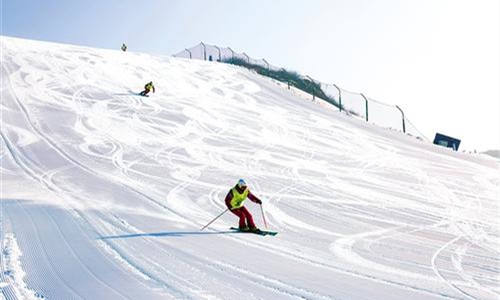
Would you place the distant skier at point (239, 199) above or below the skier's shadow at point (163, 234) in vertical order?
above

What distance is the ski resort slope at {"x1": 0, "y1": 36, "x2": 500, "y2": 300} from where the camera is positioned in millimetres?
6891

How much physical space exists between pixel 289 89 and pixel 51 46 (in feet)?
60.2

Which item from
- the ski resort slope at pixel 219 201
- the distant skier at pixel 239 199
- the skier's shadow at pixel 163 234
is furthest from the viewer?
the distant skier at pixel 239 199

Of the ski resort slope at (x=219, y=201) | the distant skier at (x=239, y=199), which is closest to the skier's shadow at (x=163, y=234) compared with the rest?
the ski resort slope at (x=219, y=201)

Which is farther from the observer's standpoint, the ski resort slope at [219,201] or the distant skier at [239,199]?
the distant skier at [239,199]

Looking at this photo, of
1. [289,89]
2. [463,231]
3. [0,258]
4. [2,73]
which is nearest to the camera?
[0,258]

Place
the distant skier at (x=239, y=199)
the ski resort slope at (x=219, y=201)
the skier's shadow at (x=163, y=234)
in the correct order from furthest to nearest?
1. the distant skier at (x=239, y=199)
2. the skier's shadow at (x=163, y=234)
3. the ski resort slope at (x=219, y=201)

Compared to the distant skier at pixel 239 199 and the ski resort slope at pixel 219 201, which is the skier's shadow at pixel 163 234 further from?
the distant skier at pixel 239 199

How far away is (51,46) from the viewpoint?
39000 millimetres

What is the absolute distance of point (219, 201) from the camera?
12281 millimetres

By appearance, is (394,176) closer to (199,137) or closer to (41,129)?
(199,137)

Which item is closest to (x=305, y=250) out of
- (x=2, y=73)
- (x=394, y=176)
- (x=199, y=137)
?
(x=394, y=176)

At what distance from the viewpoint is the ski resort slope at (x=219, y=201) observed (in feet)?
22.6

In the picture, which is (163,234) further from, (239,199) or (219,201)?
(219,201)
